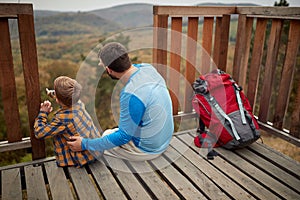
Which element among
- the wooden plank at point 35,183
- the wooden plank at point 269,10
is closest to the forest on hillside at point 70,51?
the wooden plank at point 269,10

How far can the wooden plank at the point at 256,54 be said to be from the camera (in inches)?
95.1

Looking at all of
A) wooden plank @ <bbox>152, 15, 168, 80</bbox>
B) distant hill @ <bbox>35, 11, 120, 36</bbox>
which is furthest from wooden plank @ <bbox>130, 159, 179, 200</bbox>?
distant hill @ <bbox>35, 11, 120, 36</bbox>

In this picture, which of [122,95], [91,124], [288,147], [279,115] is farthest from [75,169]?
[288,147]

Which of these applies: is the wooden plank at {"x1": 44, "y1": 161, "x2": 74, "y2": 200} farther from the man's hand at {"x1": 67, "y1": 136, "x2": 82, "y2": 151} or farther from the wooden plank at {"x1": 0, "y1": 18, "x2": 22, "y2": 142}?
the wooden plank at {"x1": 0, "y1": 18, "x2": 22, "y2": 142}

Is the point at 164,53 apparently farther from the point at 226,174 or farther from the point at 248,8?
the point at 226,174

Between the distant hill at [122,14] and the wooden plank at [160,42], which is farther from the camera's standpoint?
the distant hill at [122,14]

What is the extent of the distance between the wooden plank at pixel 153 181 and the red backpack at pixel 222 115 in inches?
22.4

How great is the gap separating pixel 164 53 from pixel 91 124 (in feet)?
3.04

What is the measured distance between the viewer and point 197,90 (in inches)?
92.4

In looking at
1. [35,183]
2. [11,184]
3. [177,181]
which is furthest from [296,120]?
[11,184]

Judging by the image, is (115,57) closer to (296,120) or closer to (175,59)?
(175,59)

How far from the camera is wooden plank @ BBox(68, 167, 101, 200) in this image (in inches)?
64.8

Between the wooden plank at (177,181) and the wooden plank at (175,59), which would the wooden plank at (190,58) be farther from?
the wooden plank at (177,181)

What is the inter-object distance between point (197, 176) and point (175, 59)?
3.52 ft
